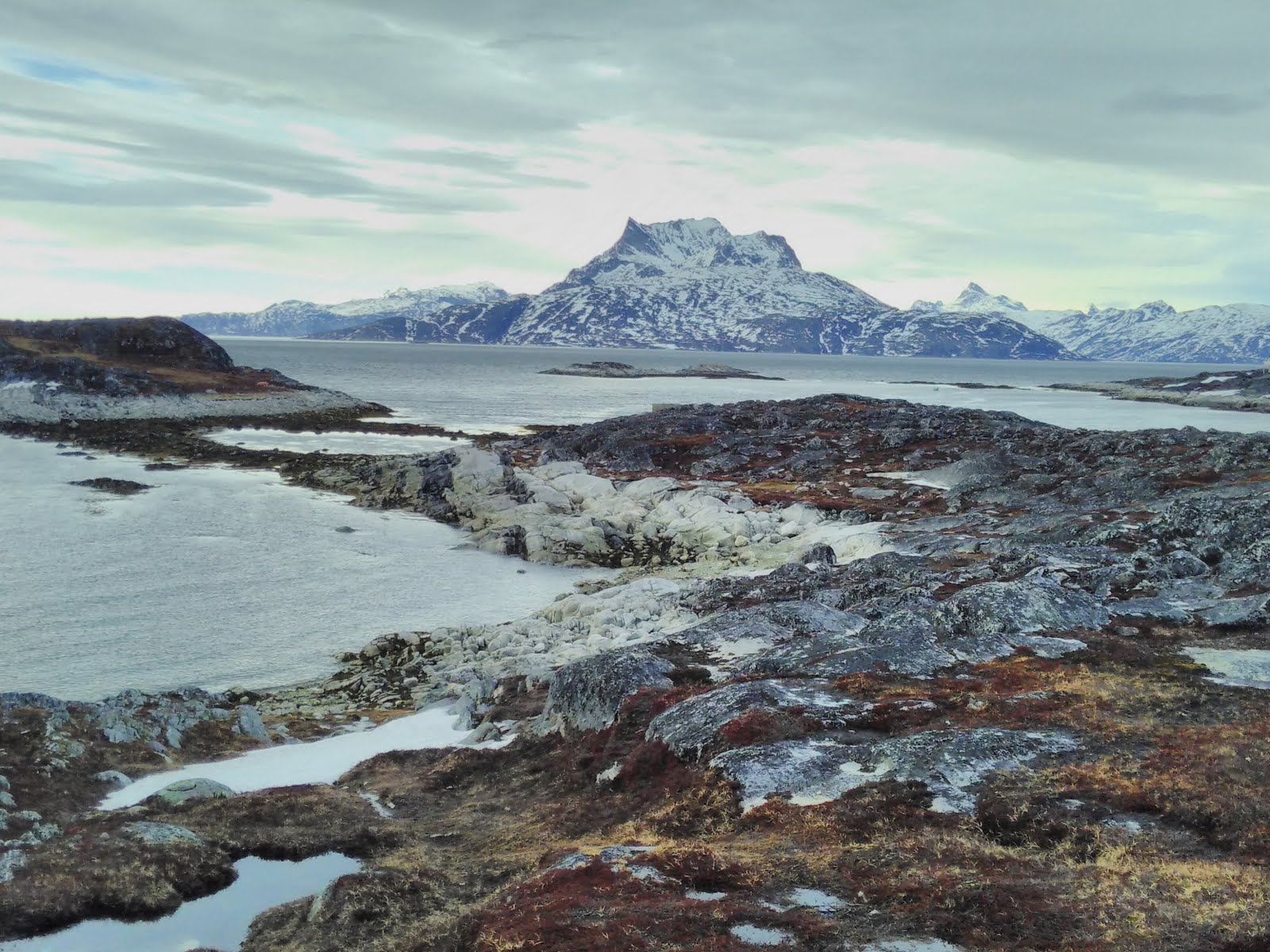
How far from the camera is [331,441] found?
101m

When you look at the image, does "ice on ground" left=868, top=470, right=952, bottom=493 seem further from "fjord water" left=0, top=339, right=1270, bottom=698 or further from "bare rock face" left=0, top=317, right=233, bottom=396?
"bare rock face" left=0, top=317, right=233, bottom=396

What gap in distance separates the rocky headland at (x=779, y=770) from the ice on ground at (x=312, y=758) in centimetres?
64

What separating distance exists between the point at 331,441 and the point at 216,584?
196ft

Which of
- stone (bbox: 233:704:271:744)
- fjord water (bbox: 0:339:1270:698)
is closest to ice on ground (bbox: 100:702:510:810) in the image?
stone (bbox: 233:704:271:744)

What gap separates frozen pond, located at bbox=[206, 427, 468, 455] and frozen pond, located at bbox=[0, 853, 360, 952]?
75341 mm

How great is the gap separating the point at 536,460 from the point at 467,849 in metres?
69.2

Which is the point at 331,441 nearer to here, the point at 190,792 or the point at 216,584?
the point at 216,584

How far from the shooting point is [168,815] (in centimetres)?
1962

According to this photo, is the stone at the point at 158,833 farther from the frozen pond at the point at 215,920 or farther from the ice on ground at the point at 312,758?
the ice on ground at the point at 312,758

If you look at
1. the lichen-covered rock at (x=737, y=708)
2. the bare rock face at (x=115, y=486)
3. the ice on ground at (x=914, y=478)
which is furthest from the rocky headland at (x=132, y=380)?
the lichen-covered rock at (x=737, y=708)

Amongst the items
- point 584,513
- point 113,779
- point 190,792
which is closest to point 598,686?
point 190,792

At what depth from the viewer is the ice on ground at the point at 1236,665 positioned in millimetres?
20578

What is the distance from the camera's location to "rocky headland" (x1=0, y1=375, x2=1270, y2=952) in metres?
12.8

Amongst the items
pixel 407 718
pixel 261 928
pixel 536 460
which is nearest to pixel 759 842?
pixel 261 928
